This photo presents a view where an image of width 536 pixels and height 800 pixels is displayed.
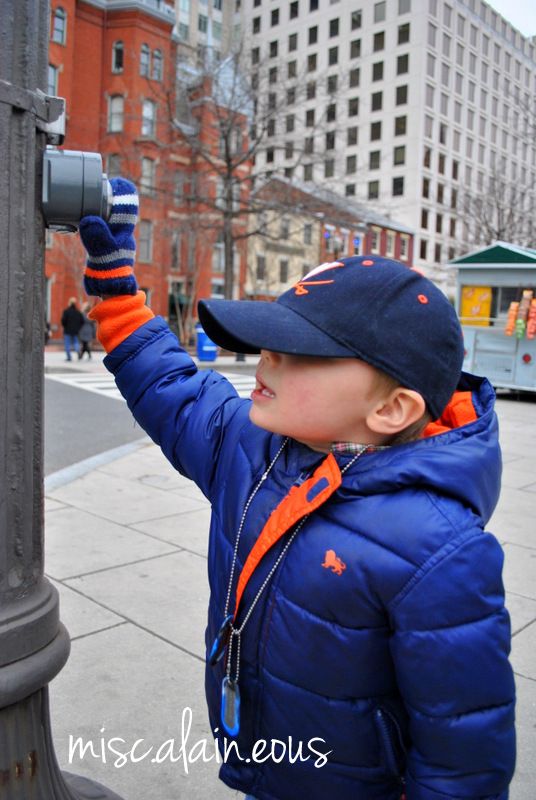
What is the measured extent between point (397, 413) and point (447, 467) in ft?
0.47

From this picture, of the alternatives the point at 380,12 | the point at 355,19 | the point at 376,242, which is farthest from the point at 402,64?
the point at 376,242

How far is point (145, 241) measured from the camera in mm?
35781

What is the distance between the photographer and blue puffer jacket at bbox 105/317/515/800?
123cm

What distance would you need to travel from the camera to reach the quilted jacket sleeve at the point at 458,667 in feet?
4.00

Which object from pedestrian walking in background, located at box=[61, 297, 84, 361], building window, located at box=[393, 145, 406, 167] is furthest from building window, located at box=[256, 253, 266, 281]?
building window, located at box=[393, 145, 406, 167]

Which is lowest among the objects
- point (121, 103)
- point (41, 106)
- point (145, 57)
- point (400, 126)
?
point (41, 106)

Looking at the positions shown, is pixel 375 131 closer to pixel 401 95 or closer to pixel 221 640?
pixel 401 95

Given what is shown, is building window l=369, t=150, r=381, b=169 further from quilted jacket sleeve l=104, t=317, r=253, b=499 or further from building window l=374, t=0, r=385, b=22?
quilted jacket sleeve l=104, t=317, r=253, b=499

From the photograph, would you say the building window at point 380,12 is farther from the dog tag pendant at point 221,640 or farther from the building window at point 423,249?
the dog tag pendant at point 221,640

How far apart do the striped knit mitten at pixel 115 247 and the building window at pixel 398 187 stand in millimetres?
→ 65169

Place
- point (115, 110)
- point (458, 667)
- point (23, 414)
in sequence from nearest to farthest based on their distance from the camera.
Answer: point (458, 667)
point (23, 414)
point (115, 110)

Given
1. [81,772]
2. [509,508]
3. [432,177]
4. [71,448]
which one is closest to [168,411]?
[81,772]

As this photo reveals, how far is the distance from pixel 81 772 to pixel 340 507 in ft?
5.21

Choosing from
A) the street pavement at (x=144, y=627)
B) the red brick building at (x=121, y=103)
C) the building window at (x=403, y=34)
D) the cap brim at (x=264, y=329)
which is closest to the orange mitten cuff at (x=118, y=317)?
the cap brim at (x=264, y=329)
